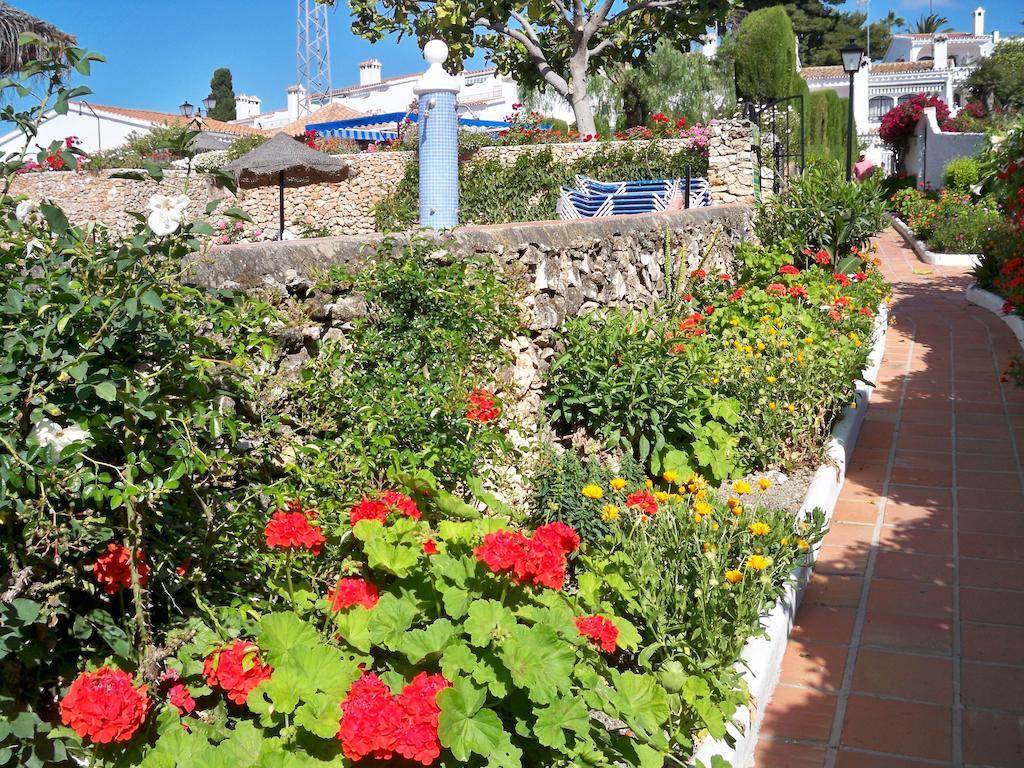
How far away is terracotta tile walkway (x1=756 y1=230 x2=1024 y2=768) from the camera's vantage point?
3.32 meters

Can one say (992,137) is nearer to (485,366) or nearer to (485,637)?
(485,366)

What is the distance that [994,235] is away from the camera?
11117 mm

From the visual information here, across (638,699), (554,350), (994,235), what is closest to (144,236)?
(638,699)

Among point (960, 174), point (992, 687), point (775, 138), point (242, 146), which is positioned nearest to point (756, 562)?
point (992, 687)

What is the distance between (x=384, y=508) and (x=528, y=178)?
1386 centimetres

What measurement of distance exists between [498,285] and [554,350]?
1.05 m

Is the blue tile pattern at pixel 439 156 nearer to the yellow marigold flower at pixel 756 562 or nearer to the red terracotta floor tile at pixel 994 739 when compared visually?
the yellow marigold flower at pixel 756 562

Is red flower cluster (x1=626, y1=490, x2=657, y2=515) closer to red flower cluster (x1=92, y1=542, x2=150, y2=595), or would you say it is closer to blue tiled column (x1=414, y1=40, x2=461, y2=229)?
red flower cluster (x1=92, y1=542, x2=150, y2=595)

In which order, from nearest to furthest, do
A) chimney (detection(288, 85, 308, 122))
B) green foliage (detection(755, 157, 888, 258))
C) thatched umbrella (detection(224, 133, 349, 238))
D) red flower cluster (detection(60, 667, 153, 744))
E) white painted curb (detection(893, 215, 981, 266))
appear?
red flower cluster (detection(60, 667, 153, 744))
green foliage (detection(755, 157, 888, 258))
thatched umbrella (detection(224, 133, 349, 238))
white painted curb (detection(893, 215, 981, 266))
chimney (detection(288, 85, 308, 122))

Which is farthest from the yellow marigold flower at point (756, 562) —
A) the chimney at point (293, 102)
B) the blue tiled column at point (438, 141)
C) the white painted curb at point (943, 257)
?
the chimney at point (293, 102)

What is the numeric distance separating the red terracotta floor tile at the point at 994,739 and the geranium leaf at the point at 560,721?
1640mm

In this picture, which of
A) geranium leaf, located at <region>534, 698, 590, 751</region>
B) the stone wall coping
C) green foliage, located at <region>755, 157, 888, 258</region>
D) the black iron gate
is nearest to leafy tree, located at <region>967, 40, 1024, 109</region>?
the black iron gate

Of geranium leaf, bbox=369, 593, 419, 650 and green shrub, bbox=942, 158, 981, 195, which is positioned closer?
geranium leaf, bbox=369, 593, 419, 650

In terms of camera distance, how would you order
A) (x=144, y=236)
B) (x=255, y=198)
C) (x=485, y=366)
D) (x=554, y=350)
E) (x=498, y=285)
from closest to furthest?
(x=144, y=236)
(x=485, y=366)
(x=498, y=285)
(x=554, y=350)
(x=255, y=198)
